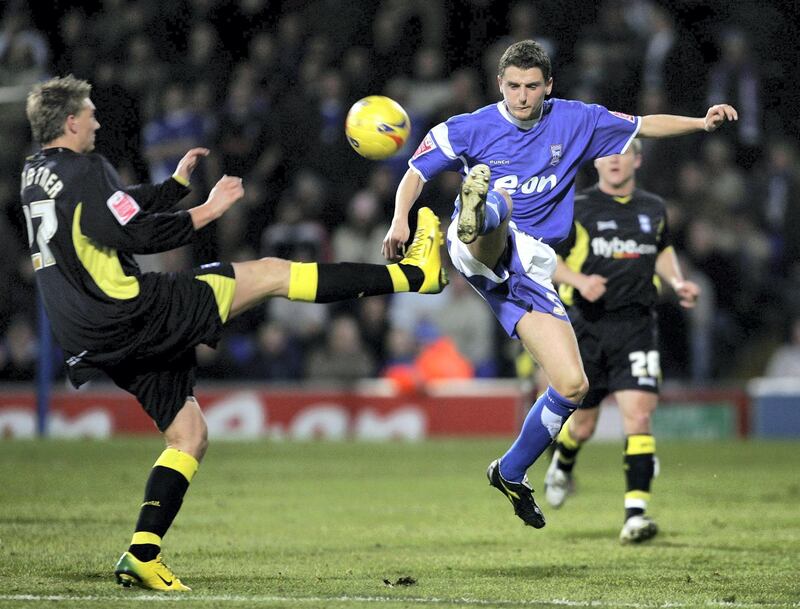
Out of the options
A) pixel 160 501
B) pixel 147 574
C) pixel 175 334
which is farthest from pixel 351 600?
pixel 175 334

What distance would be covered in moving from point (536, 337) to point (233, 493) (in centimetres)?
449

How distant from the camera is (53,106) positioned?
6031 millimetres

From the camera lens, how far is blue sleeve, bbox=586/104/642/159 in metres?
7.32

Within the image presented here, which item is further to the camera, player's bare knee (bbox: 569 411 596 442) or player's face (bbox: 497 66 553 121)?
player's bare knee (bbox: 569 411 596 442)

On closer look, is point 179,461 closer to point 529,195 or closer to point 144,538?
point 144,538

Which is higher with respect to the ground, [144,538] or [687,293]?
[687,293]

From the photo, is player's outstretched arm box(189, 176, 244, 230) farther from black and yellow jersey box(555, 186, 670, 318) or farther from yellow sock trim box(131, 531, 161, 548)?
black and yellow jersey box(555, 186, 670, 318)

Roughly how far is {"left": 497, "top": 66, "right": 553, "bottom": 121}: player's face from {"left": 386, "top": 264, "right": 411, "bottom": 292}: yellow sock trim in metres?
1.19

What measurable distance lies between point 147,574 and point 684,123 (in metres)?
3.49

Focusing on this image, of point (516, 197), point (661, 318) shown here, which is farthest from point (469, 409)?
point (516, 197)

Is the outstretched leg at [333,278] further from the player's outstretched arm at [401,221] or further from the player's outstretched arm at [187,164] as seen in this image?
the player's outstretched arm at [187,164]

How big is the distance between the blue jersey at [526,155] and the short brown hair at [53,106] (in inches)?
71.4

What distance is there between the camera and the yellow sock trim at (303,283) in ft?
20.3

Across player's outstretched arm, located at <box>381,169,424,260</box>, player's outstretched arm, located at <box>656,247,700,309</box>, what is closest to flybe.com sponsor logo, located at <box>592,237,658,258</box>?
player's outstretched arm, located at <box>656,247,700,309</box>
